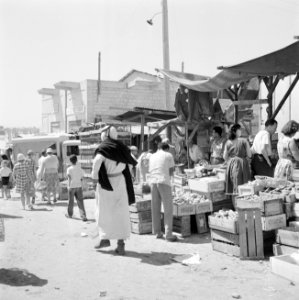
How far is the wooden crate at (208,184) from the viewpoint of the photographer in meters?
7.98

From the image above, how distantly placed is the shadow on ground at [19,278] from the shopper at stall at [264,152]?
481cm

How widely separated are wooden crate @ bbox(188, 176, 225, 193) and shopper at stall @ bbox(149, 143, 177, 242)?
87cm

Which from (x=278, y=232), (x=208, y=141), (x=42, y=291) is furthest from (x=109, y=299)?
(x=208, y=141)

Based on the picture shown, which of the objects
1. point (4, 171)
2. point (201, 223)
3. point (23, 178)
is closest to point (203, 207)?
point (201, 223)

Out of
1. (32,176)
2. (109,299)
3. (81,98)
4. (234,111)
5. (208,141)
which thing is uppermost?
(81,98)

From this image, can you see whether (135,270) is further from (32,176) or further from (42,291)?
(32,176)

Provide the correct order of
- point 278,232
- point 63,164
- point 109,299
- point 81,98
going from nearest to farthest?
1. point 109,299
2. point 278,232
3. point 63,164
4. point 81,98

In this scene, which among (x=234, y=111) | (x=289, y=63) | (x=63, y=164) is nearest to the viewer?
(x=289, y=63)

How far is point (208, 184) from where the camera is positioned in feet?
26.2

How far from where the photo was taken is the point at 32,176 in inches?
487

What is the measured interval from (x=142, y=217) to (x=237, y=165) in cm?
206

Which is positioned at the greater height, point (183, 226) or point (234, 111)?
point (234, 111)

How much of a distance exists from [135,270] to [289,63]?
5.06 m

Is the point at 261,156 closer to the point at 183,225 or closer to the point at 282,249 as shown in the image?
the point at 183,225
